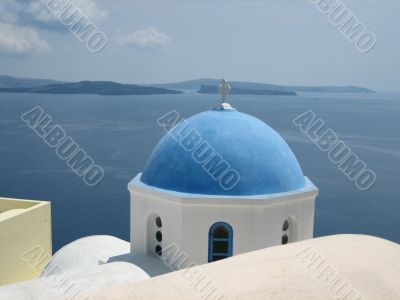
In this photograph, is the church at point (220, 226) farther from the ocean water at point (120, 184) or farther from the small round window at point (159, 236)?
the ocean water at point (120, 184)

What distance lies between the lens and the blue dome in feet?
33.7

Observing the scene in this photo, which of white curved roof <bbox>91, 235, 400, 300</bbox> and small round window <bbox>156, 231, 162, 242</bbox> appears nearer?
white curved roof <bbox>91, 235, 400, 300</bbox>

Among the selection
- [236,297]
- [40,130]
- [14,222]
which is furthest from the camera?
[40,130]

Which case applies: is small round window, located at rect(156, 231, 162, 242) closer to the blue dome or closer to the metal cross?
the blue dome

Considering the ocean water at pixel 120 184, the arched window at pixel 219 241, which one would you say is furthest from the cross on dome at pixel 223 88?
the ocean water at pixel 120 184

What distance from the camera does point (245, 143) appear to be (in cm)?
1065

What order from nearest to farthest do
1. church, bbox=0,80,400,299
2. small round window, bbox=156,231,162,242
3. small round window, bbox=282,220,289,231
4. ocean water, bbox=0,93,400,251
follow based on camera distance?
church, bbox=0,80,400,299 < small round window, bbox=282,220,289,231 < small round window, bbox=156,231,162,242 < ocean water, bbox=0,93,400,251

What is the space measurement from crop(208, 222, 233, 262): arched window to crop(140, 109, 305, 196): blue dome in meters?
0.80

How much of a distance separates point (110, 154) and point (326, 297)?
56158 mm

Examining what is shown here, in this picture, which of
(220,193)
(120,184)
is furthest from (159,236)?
(120,184)

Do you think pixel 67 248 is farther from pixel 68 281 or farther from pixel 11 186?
pixel 11 186

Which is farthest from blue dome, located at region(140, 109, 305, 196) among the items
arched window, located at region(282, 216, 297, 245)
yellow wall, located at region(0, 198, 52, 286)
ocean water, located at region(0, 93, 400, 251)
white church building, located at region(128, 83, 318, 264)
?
ocean water, located at region(0, 93, 400, 251)

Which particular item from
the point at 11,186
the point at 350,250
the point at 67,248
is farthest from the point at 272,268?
the point at 11,186

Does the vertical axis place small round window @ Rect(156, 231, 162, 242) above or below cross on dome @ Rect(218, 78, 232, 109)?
Answer: below
